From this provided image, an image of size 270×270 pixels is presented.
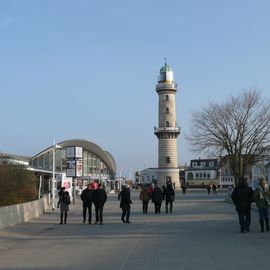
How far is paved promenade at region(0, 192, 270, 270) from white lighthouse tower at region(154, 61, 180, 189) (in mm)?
77092

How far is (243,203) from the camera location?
17.2m

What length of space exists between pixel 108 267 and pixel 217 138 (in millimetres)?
39960

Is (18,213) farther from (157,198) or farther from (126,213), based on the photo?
(157,198)

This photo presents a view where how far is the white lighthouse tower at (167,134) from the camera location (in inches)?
3866

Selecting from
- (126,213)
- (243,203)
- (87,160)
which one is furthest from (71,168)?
(87,160)

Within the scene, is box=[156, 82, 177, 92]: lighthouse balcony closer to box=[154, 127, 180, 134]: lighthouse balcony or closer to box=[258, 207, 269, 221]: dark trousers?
box=[154, 127, 180, 134]: lighthouse balcony

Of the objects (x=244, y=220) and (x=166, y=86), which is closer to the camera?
(x=244, y=220)

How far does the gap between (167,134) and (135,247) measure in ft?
277

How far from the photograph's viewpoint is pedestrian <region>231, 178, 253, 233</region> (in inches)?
675

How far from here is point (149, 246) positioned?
46.8 feet

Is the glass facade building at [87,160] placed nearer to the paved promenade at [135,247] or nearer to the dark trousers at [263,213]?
the paved promenade at [135,247]

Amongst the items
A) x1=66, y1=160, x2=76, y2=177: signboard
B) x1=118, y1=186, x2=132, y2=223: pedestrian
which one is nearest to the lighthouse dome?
x1=66, y1=160, x2=76, y2=177: signboard

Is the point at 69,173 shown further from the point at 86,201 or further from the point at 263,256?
the point at 263,256

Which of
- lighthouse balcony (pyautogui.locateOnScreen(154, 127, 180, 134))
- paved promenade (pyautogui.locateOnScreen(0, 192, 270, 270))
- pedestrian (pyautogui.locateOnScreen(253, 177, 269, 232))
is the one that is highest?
lighthouse balcony (pyautogui.locateOnScreen(154, 127, 180, 134))
